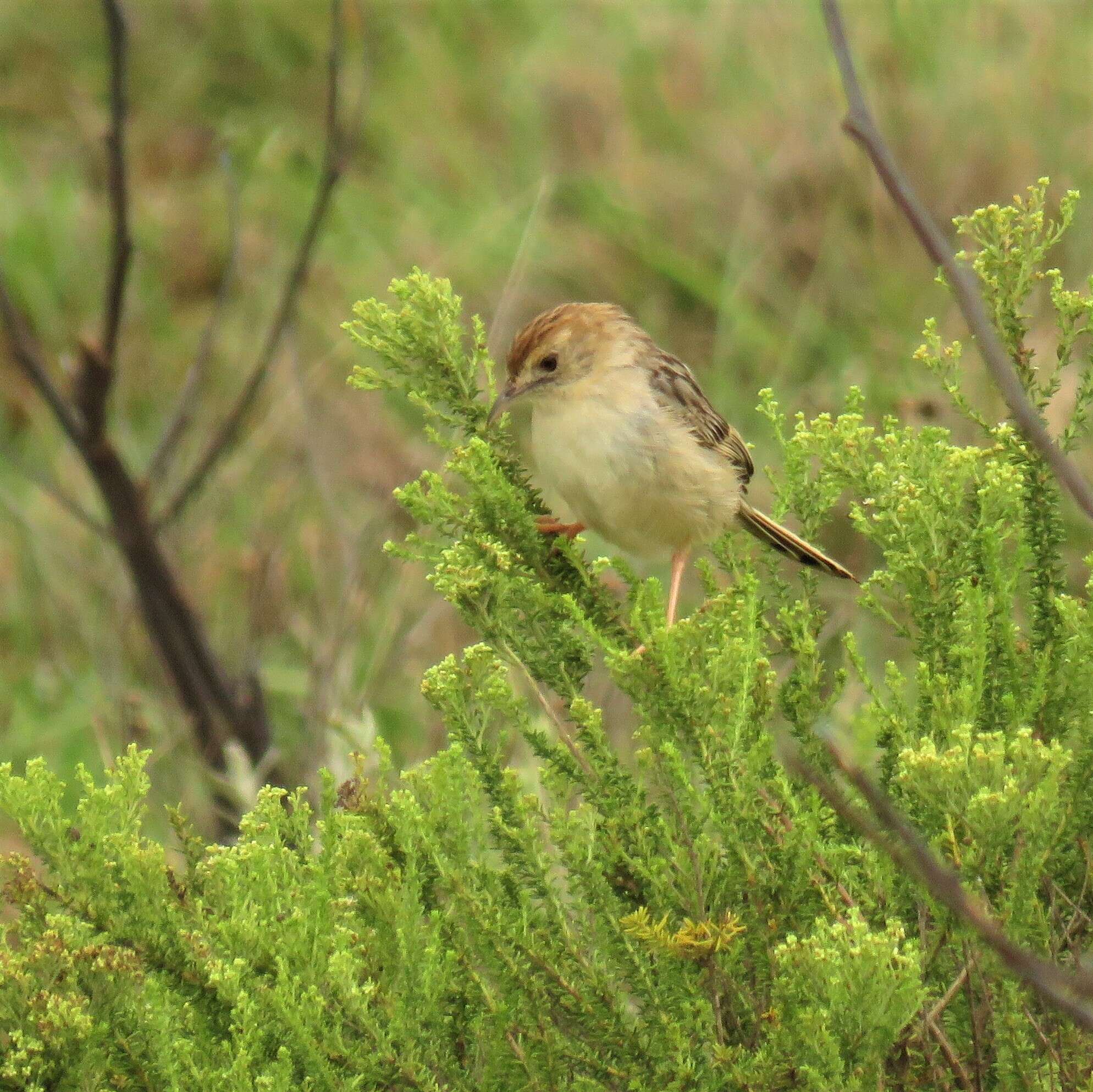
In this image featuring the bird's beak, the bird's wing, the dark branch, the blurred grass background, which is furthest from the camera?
the blurred grass background

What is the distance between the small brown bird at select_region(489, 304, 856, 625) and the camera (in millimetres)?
4266

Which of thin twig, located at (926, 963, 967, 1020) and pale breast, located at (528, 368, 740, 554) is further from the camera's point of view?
pale breast, located at (528, 368, 740, 554)

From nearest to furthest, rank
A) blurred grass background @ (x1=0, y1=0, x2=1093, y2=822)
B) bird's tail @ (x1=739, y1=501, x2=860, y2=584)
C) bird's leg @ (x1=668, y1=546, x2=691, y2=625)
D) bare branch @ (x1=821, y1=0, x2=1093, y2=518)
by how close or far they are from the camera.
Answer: bare branch @ (x1=821, y1=0, x2=1093, y2=518) < bird's tail @ (x1=739, y1=501, x2=860, y2=584) < bird's leg @ (x1=668, y1=546, x2=691, y2=625) < blurred grass background @ (x1=0, y1=0, x2=1093, y2=822)

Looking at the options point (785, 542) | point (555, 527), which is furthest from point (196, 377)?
point (785, 542)

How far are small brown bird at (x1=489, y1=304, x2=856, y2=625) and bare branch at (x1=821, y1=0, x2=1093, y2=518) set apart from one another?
1.97 metres

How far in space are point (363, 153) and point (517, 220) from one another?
1556 mm

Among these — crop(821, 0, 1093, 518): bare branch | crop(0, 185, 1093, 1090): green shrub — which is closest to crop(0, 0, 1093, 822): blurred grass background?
crop(0, 185, 1093, 1090): green shrub

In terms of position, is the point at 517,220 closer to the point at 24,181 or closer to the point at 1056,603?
the point at 24,181

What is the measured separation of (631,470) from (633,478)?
19 mm

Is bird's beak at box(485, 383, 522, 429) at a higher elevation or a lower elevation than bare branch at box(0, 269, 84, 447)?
higher

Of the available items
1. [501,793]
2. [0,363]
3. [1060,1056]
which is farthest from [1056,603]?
[0,363]

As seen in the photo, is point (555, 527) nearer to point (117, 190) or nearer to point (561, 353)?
point (561, 353)

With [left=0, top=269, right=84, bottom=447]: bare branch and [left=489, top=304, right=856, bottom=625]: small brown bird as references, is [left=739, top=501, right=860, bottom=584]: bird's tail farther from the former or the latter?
[left=0, top=269, right=84, bottom=447]: bare branch

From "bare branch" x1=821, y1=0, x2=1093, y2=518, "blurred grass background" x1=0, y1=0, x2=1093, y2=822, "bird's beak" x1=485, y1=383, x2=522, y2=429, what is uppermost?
"bare branch" x1=821, y1=0, x2=1093, y2=518
